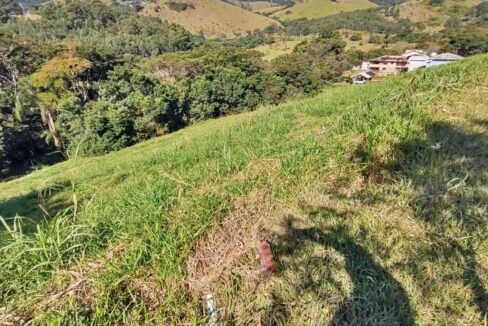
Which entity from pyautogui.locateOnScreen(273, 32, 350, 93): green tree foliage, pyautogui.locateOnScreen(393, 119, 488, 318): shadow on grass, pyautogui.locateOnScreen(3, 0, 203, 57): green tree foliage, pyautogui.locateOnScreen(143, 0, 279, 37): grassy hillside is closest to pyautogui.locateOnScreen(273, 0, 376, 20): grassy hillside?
pyautogui.locateOnScreen(143, 0, 279, 37): grassy hillside

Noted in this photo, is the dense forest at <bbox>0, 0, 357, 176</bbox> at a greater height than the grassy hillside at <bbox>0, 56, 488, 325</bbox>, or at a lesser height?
lesser

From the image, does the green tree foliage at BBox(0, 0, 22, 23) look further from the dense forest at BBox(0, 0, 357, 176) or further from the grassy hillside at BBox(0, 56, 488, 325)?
the grassy hillside at BBox(0, 56, 488, 325)

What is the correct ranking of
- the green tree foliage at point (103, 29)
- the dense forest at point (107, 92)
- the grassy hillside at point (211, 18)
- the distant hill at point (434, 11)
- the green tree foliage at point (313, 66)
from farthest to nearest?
the grassy hillside at point (211, 18), the distant hill at point (434, 11), the green tree foliage at point (103, 29), the green tree foliage at point (313, 66), the dense forest at point (107, 92)

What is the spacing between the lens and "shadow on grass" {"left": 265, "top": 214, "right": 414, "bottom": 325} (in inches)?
66.2

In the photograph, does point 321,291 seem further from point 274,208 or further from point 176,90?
point 176,90

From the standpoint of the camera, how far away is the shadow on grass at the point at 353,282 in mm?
1681

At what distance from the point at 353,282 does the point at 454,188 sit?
1263 millimetres

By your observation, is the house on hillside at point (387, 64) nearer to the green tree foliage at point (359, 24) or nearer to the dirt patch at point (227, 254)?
the green tree foliage at point (359, 24)

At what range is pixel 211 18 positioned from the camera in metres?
139

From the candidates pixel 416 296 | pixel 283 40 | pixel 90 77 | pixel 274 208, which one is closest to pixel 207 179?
pixel 274 208

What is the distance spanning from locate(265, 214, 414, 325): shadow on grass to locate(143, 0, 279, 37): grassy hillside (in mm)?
135789

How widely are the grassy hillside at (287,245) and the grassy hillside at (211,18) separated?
443 feet

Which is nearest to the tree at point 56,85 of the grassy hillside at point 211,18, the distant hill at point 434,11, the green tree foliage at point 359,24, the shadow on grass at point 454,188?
the shadow on grass at point 454,188

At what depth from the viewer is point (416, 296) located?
5.78 ft
